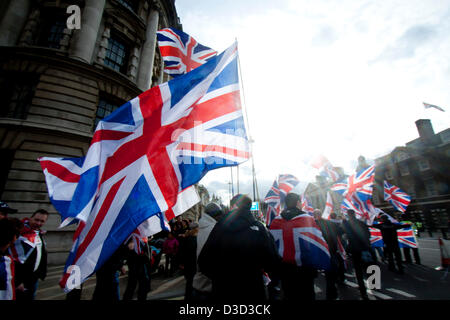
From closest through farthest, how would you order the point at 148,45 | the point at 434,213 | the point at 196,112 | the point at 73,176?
1. the point at 196,112
2. the point at 73,176
3. the point at 148,45
4. the point at 434,213

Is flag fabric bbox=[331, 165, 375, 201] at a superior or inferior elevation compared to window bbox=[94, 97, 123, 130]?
inferior

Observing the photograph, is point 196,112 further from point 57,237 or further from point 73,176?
point 57,237

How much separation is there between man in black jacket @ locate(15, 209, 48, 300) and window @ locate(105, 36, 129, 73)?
12.8 m

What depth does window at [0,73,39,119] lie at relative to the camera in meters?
10.1

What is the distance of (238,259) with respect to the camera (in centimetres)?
200

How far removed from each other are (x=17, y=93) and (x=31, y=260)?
1135 cm

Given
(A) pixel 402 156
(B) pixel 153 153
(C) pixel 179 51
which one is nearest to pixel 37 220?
(B) pixel 153 153

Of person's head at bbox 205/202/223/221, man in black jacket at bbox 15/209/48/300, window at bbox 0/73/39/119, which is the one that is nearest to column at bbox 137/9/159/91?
window at bbox 0/73/39/119

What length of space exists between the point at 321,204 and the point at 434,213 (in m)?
28.2

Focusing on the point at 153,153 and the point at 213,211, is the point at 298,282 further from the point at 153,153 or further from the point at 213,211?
the point at 153,153

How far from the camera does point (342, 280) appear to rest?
19.8 feet

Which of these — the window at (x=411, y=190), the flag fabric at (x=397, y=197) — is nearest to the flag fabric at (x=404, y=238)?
the flag fabric at (x=397, y=197)

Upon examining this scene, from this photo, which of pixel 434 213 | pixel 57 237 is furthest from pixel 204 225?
pixel 434 213

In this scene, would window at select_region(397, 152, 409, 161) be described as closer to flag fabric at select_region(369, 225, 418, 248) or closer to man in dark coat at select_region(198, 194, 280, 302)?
flag fabric at select_region(369, 225, 418, 248)
